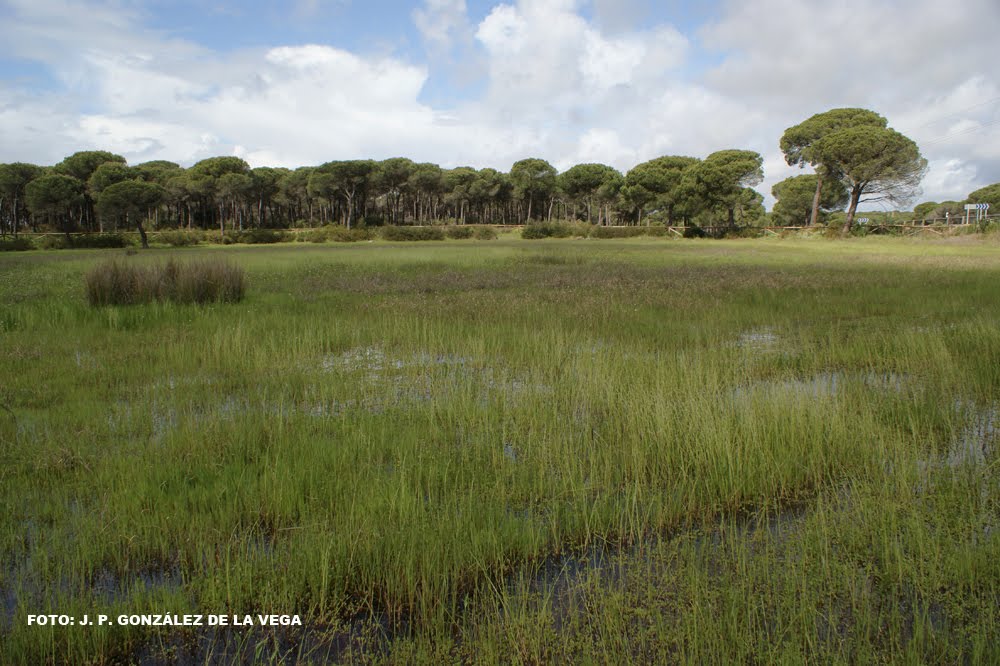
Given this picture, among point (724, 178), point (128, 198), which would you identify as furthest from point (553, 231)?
point (128, 198)

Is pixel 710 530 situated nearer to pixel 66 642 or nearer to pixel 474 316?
pixel 66 642

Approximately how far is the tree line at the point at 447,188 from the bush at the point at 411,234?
15285mm

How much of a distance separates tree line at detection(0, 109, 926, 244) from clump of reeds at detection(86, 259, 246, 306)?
41.2 meters

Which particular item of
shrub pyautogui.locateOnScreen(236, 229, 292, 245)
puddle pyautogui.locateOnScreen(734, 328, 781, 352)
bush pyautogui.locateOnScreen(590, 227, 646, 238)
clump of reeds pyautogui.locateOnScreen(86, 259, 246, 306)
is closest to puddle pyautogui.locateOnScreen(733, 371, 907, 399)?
puddle pyautogui.locateOnScreen(734, 328, 781, 352)

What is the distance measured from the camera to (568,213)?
10369 cm

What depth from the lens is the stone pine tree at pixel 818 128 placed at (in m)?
57.5

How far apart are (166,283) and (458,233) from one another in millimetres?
47323

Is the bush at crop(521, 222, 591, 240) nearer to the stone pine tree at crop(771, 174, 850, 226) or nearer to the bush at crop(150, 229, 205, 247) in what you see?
the bush at crop(150, 229, 205, 247)

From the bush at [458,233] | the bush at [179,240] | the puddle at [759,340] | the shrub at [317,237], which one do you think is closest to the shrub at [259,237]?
the shrub at [317,237]

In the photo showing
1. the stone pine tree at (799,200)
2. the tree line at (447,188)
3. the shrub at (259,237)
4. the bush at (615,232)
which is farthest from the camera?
the stone pine tree at (799,200)

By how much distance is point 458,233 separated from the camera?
57750 mm

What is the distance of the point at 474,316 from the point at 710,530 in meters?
7.38

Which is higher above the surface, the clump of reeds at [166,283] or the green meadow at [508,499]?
the clump of reeds at [166,283]

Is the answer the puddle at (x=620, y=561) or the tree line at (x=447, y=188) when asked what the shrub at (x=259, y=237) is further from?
the puddle at (x=620, y=561)
